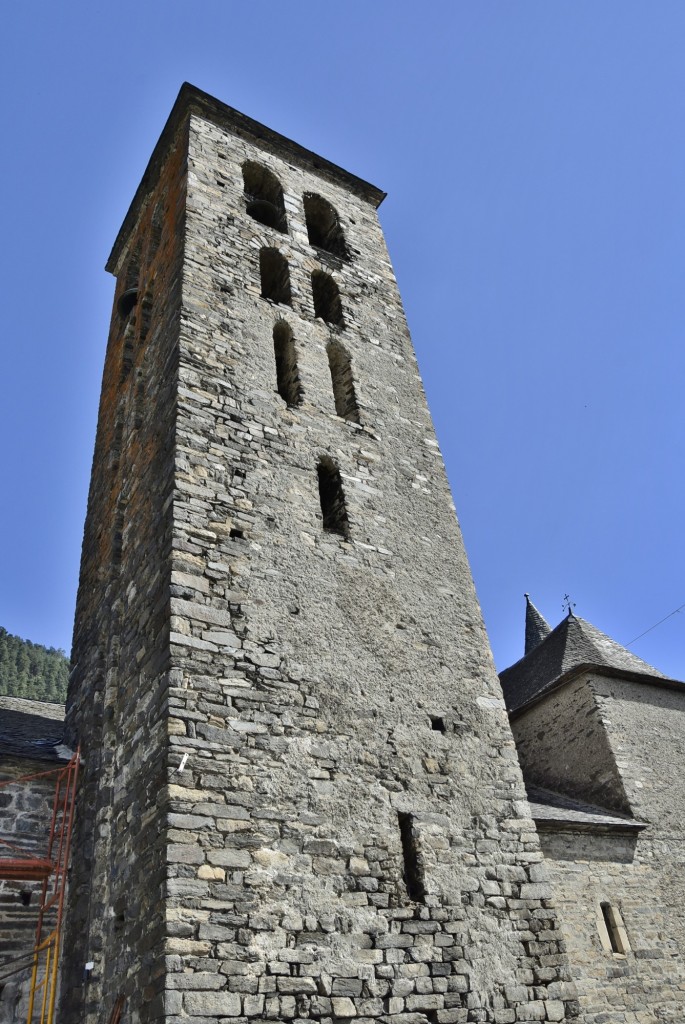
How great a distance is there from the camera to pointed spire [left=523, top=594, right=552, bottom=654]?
20.2m

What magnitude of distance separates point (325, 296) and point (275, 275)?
897mm

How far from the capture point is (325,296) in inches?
469

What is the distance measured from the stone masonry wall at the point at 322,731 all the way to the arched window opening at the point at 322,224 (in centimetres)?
351

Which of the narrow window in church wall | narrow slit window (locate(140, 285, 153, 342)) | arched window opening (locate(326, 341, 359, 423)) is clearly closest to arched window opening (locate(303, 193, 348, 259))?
the narrow window in church wall

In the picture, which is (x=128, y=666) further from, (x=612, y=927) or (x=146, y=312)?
(x=612, y=927)

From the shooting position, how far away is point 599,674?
13102 millimetres

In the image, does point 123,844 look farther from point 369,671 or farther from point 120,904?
point 369,671

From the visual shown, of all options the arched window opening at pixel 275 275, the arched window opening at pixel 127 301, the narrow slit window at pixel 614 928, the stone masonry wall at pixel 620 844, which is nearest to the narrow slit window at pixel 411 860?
the stone masonry wall at pixel 620 844

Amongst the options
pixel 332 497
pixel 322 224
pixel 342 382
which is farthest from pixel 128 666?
pixel 322 224

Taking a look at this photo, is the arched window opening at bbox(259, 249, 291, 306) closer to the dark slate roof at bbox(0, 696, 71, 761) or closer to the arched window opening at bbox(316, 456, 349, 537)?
the arched window opening at bbox(316, 456, 349, 537)

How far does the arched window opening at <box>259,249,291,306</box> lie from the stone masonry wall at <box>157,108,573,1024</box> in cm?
85

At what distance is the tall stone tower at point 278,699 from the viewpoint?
5582mm

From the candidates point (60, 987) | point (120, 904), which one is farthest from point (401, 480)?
point (60, 987)

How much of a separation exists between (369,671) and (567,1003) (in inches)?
126
